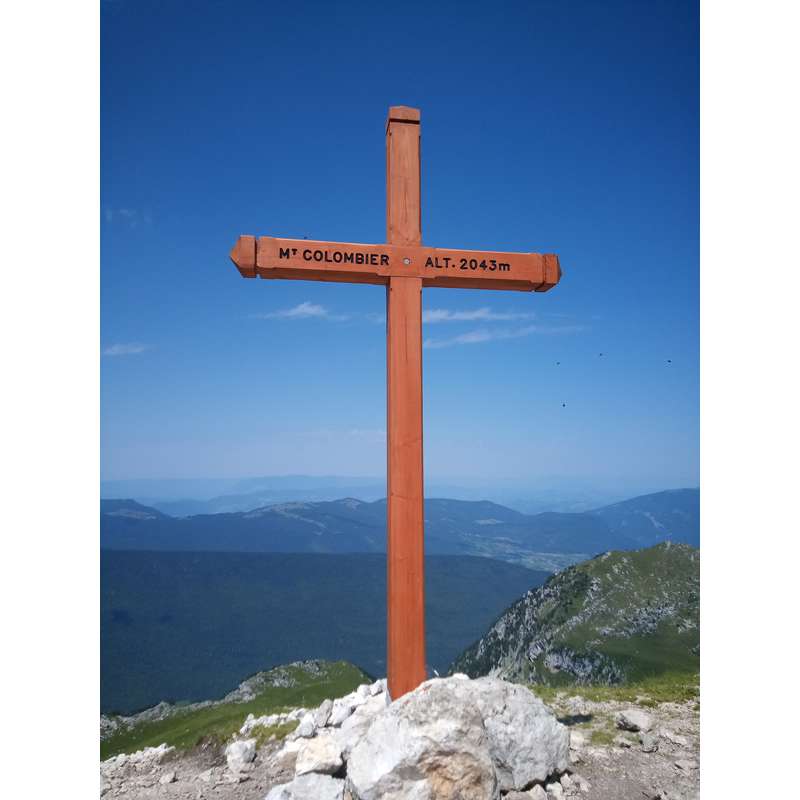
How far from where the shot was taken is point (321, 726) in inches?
227

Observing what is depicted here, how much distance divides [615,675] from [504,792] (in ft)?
18.9

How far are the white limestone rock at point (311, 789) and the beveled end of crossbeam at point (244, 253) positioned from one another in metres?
3.97

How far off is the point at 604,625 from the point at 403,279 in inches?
324

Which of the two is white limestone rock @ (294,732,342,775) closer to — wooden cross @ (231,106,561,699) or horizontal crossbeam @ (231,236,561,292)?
wooden cross @ (231,106,561,699)

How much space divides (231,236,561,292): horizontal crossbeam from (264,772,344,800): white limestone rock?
393cm

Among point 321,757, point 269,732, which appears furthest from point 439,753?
point 269,732

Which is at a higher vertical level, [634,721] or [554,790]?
[554,790]

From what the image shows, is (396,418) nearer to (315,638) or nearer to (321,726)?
(321,726)

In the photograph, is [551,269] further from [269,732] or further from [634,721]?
[269,732]

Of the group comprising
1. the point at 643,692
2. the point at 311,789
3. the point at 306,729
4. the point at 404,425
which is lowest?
the point at 643,692

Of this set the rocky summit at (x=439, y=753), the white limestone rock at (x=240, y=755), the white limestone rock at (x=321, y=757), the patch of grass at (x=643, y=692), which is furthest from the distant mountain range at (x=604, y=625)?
the white limestone rock at (x=321, y=757)

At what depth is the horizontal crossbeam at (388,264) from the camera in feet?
16.7

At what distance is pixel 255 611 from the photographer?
32281mm
